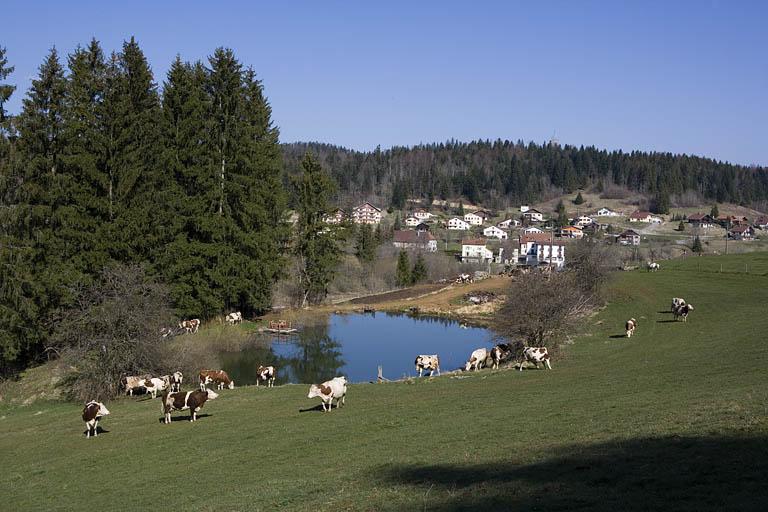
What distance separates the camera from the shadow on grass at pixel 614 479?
30.3ft

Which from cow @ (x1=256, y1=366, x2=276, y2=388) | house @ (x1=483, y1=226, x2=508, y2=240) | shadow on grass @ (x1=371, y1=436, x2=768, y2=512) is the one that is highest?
house @ (x1=483, y1=226, x2=508, y2=240)

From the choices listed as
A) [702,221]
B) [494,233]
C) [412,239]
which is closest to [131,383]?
[412,239]

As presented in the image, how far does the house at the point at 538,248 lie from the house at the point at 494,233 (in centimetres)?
2896

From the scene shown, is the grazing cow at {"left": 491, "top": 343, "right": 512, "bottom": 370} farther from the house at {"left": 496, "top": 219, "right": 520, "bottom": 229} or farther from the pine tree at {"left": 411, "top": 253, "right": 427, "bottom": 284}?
the house at {"left": 496, "top": 219, "right": 520, "bottom": 229}

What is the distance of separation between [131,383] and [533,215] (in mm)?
154420

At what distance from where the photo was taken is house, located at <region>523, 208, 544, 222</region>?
560 feet

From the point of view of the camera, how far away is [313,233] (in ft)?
183

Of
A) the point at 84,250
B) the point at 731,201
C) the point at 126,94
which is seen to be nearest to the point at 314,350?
the point at 84,250

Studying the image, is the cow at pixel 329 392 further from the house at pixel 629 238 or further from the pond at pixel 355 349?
the house at pixel 629 238

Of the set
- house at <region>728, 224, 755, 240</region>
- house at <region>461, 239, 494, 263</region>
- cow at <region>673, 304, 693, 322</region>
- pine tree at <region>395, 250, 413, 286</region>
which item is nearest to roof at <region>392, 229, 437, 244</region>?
house at <region>461, 239, 494, 263</region>

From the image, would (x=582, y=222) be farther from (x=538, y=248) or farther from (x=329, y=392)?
(x=329, y=392)

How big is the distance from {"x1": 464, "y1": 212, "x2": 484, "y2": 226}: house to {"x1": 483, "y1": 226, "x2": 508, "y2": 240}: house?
16084 mm

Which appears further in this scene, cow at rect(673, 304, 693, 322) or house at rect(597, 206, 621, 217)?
house at rect(597, 206, 621, 217)

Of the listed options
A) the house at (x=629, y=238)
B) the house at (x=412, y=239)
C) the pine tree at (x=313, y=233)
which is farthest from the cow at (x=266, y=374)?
the house at (x=629, y=238)
